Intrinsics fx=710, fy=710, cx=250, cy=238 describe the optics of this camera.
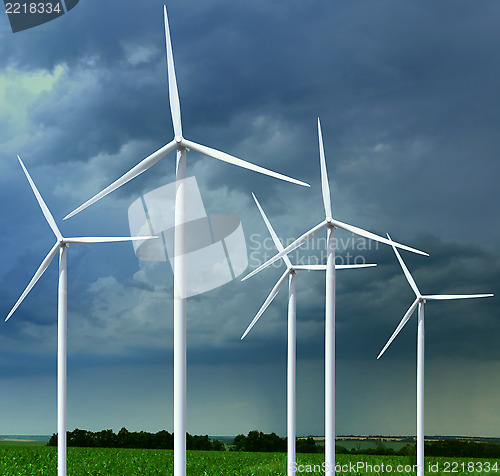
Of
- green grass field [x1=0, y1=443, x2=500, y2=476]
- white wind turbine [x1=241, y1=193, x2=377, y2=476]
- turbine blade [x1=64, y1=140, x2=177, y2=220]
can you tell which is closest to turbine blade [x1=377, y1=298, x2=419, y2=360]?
white wind turbine [x1=241, y1=193, x2=377, y2=476]

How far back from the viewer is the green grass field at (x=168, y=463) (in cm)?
4569

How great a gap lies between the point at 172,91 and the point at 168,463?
36148 mm

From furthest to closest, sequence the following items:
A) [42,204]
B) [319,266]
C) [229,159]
A: [319,266], [42,204], [229,159]

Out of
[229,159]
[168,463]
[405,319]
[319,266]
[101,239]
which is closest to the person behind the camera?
[229,159]

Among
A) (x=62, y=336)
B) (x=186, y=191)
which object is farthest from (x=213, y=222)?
(x=62, y=336)

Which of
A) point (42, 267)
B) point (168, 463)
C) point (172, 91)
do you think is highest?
point (172, 91)

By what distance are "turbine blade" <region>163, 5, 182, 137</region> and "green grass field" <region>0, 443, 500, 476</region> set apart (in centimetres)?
2689

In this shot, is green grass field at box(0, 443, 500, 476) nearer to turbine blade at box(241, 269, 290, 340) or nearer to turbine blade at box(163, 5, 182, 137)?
turbine blade at box(241, 269, 290, 340)

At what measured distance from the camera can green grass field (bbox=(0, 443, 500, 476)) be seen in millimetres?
45688

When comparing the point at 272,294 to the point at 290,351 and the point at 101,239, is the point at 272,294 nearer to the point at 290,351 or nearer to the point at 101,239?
the point at 290,351

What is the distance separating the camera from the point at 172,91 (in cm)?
2550

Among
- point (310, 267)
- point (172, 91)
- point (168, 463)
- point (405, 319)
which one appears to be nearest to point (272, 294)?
point (310, 267)

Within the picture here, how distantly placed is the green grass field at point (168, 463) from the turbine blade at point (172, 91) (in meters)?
26.9

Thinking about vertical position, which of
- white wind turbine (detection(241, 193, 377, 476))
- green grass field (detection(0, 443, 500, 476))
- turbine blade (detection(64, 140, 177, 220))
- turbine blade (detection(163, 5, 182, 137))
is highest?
turbine blade (detection(163, 5, 182, 137))
